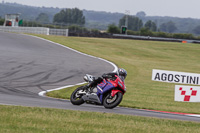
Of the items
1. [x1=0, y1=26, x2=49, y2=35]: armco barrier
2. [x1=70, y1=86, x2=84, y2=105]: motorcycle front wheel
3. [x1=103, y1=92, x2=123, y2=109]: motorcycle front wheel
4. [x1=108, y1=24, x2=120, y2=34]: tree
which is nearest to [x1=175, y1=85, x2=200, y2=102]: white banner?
[x1=103, y1=92, x2=123, y2=109]: motorcycle front wheel

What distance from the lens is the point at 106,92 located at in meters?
9.89

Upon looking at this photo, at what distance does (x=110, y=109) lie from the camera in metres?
10.3

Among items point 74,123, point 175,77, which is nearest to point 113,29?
point 175,77

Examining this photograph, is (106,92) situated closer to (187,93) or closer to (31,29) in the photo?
(187,93)

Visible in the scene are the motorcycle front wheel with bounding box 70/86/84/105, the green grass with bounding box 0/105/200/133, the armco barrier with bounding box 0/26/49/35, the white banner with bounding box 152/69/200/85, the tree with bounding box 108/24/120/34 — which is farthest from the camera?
the tree with bounding box 108/24/120/34

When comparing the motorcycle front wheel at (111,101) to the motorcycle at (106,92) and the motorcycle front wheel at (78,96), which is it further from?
the motorcycle front wheel at (78,96)

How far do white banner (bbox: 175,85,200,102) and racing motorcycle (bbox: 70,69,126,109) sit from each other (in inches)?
170

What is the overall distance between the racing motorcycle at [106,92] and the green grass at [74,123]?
3.22 ft

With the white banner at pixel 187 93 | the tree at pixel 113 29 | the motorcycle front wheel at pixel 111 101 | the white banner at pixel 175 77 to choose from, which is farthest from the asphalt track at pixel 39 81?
the tree at pixel 113 29

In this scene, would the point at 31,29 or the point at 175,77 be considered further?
the point at 31,29

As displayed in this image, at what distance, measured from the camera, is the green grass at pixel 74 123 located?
6.90 meters

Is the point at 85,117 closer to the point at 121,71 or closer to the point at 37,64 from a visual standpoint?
the point at 121,71

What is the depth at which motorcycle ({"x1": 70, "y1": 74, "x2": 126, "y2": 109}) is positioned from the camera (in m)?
9.71

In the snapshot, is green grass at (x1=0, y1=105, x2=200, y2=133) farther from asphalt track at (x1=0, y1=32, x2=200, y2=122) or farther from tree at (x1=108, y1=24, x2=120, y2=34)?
tree at (x1=108, y1=24, x2=120, y2=34)
